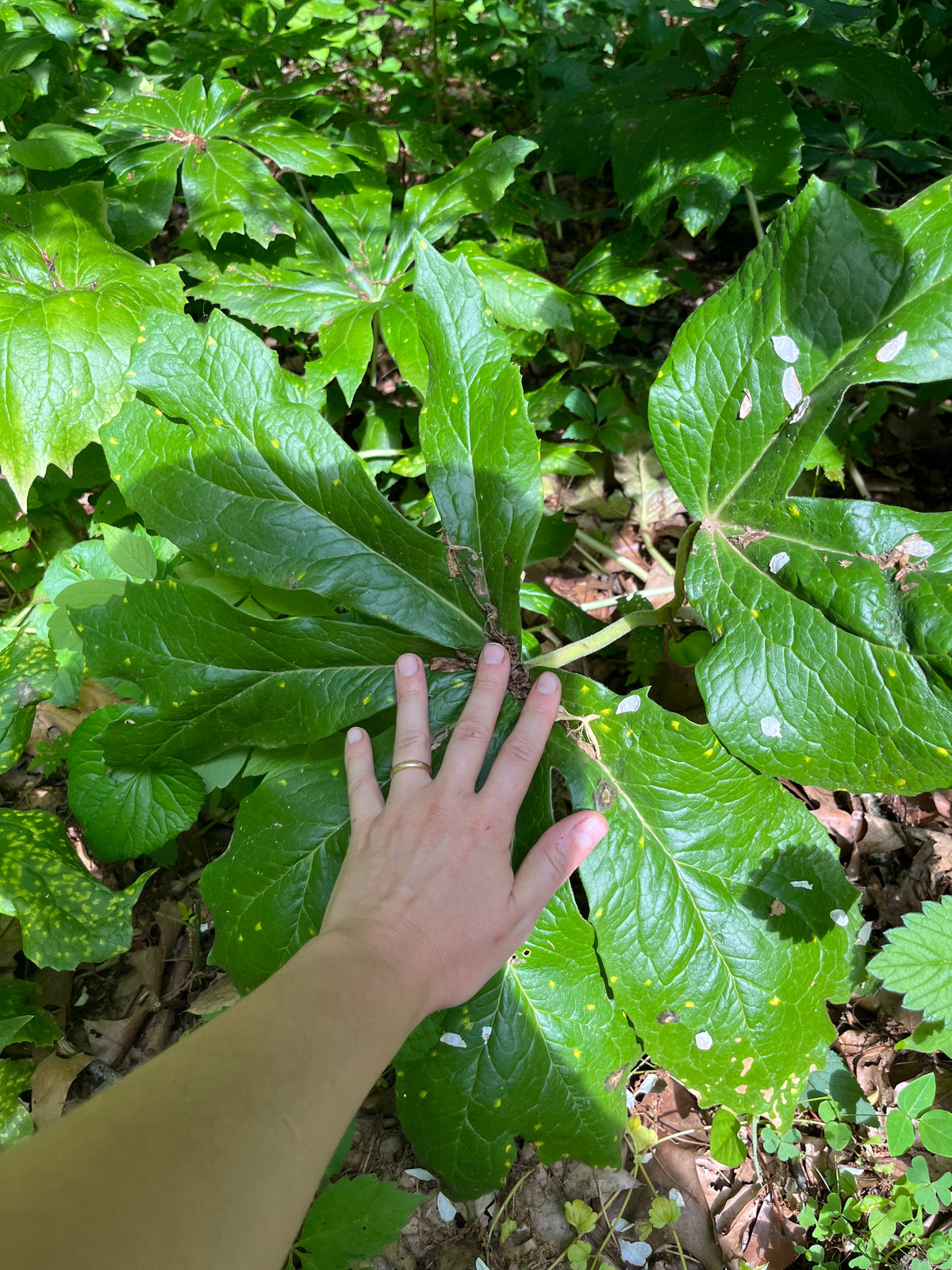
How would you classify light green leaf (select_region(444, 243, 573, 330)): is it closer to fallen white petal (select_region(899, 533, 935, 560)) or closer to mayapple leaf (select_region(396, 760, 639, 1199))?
fallen white petal (select_region(899, 533, 935, 560))

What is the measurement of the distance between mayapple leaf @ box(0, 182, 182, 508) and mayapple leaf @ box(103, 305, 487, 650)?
157 mm

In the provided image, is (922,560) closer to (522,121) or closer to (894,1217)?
(894,1217)

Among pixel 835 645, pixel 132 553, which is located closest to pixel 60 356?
pixel 132 553

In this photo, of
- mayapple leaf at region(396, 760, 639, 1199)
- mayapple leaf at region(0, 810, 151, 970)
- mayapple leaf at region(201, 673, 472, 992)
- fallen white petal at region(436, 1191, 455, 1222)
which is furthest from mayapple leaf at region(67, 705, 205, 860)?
fallen white petal at region(436, 1191, 455, 1222)

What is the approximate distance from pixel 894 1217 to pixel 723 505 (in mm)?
1335

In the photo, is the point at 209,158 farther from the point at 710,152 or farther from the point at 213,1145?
the point at 213,1145

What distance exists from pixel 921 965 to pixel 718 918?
1.26 feet

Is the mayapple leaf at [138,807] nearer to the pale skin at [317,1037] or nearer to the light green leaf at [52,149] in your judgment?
the pale skin at [317,1037]

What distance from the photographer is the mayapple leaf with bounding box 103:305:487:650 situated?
4.80 ft

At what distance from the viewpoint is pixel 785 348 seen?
49.2 inches

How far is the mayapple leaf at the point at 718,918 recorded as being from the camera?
1.32 metres

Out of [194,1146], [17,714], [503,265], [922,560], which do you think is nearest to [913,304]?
[922,560]

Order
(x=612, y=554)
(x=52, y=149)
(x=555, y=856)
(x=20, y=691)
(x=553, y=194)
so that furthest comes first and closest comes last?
1. (x=553, y=194)
2. (x=612, y=554)
3. (x=52, y=149)
4. (x=20, y=691)
5. (x=555, y=856)

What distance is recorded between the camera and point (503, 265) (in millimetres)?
1961
